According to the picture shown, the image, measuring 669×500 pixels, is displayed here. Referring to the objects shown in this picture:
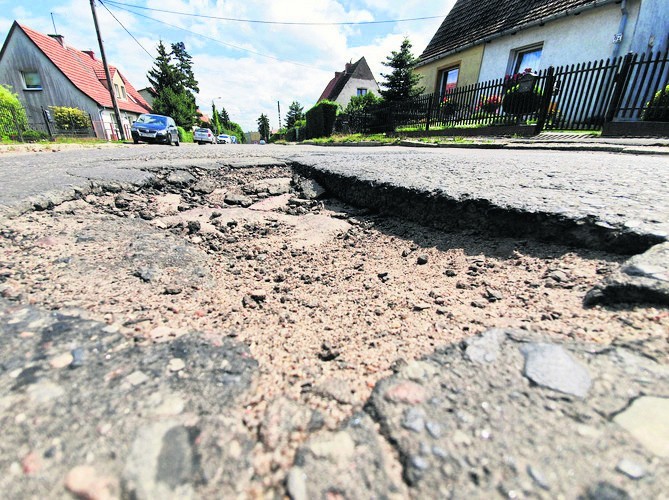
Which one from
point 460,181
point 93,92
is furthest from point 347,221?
point 93,92

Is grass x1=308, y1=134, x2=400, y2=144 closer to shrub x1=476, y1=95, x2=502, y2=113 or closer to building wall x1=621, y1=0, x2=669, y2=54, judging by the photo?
shrub x1=476, y1=95, x2=502, y2=113

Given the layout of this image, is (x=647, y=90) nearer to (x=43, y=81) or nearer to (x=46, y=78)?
(x=46, y=78)

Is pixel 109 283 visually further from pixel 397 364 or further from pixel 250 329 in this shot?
pixel 397 364

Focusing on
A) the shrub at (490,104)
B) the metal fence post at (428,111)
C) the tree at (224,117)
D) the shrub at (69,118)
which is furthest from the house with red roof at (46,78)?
the tree at (224,117)

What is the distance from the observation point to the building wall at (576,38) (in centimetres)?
904

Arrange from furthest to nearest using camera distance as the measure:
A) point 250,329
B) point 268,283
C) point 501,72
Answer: point 501,72 → point 268,283 → point 250,329

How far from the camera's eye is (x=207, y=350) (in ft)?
3.17

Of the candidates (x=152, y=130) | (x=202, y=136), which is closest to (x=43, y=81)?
(x=202, y=136)

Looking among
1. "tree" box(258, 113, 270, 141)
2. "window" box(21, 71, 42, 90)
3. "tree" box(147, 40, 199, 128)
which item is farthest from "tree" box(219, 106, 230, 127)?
"window" box(21, 71, 42, 90)

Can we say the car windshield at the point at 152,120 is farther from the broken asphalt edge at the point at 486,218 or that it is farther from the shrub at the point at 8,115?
the broken asphalt edge at the point at 486,218

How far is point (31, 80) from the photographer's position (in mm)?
23469

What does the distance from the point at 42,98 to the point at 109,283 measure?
105ft

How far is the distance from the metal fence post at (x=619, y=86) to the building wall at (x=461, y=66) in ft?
24.1

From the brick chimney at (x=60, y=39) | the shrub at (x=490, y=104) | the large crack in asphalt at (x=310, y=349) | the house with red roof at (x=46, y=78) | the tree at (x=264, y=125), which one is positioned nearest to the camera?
the large crack in asphalt at (x=310, y=349)
